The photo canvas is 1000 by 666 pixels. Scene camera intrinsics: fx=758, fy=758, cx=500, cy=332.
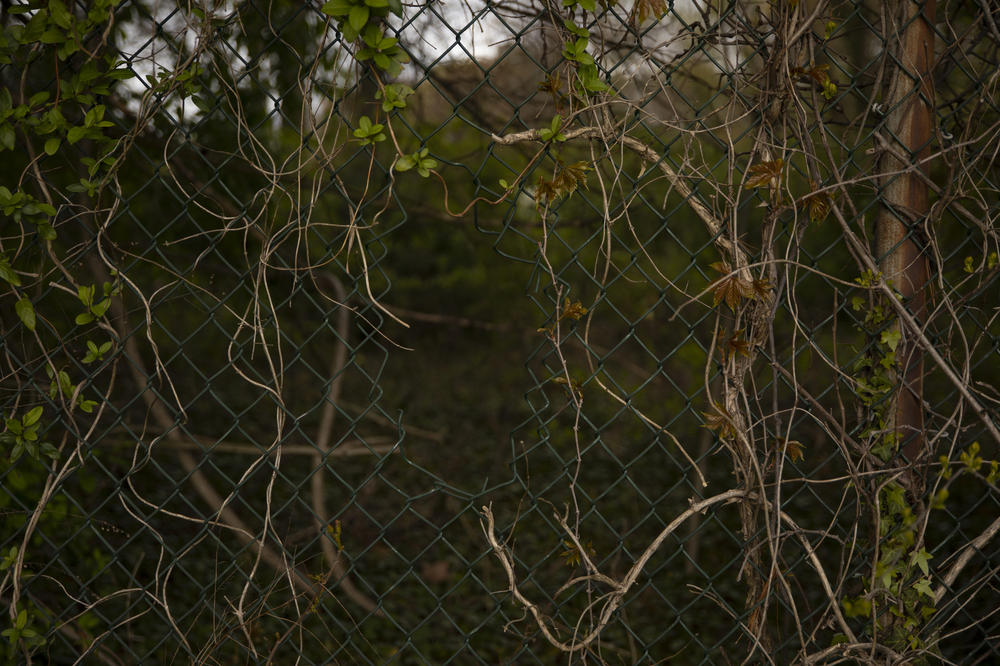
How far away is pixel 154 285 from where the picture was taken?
3.34 metres

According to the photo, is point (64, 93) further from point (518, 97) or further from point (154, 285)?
point (518, 97)

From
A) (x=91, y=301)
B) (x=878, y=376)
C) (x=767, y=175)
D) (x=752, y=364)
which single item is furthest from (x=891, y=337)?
(x=91, y=301)

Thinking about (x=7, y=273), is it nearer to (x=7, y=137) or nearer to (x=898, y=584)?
(x=7, y=137)

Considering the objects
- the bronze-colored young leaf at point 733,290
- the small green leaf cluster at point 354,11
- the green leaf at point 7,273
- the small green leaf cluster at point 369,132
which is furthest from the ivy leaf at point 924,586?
the green leaf at point 7,273

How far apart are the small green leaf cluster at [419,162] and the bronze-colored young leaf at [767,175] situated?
66 cm

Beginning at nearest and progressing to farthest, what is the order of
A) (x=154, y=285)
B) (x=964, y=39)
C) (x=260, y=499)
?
(x=964, y=39), (x=154, y=285), (x=260, y=499)

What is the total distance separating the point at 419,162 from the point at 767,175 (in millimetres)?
719

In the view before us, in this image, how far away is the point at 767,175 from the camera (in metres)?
1.57

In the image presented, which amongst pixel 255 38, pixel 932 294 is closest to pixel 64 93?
pixel 255 38

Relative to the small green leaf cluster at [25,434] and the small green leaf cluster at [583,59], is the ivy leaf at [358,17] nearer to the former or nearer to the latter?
the small green leaf cluster at [583,59]

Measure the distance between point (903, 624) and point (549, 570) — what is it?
2424 mm

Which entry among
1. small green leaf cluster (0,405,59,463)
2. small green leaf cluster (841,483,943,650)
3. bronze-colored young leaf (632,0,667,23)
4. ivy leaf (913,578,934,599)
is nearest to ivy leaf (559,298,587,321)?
bronze-colored young leaf (632,0,667,23)

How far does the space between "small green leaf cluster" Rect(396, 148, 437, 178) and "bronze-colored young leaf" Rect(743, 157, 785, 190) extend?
0.66 m

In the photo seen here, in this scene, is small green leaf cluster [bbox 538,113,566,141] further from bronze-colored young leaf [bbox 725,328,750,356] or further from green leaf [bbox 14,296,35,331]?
green leaf [bbox 14,296,35,331]
